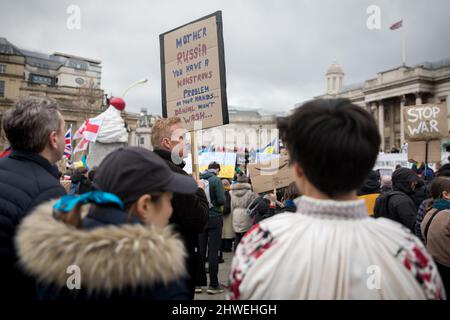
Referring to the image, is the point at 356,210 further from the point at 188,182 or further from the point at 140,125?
the point at 140,125

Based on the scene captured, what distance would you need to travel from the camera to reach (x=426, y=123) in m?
8.52

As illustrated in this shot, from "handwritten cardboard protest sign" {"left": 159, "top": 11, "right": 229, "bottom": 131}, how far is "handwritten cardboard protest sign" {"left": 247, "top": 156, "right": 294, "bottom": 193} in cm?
281

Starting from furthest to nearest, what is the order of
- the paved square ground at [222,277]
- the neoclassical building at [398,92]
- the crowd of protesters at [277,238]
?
1. the neoclassical building at [398,92]
2. the paved square ground at [222,277]
3. the crowd of protesters at [277,238]

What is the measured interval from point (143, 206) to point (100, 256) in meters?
0.33

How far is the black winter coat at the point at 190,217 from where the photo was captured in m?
3.27

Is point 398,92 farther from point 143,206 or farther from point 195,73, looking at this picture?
point 143,206

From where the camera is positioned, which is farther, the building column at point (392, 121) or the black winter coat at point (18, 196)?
the building column at point (392, 121)

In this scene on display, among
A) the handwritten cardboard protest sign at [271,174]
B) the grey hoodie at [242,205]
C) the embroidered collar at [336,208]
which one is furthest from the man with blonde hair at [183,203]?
the grey hoodie at [242,205]

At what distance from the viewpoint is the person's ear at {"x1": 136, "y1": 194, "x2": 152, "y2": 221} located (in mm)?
1678

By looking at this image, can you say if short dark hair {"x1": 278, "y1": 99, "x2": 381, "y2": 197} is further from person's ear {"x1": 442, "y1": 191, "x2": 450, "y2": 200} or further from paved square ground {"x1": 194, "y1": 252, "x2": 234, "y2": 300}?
paved square ground {"x1": 194, "y1": 252, "x2": 234, "y2": 300}

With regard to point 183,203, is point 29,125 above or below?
above

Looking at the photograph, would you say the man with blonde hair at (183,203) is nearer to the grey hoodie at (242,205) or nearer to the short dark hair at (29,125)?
the short dark hair at (29,125)

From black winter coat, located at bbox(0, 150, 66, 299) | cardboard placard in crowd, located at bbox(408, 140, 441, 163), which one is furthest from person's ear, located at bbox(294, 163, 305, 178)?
cardboard placard in crowd, located at bbox(408, 140, 441, 163)

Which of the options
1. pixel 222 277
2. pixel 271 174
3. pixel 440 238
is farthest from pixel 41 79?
pixel 440 238
